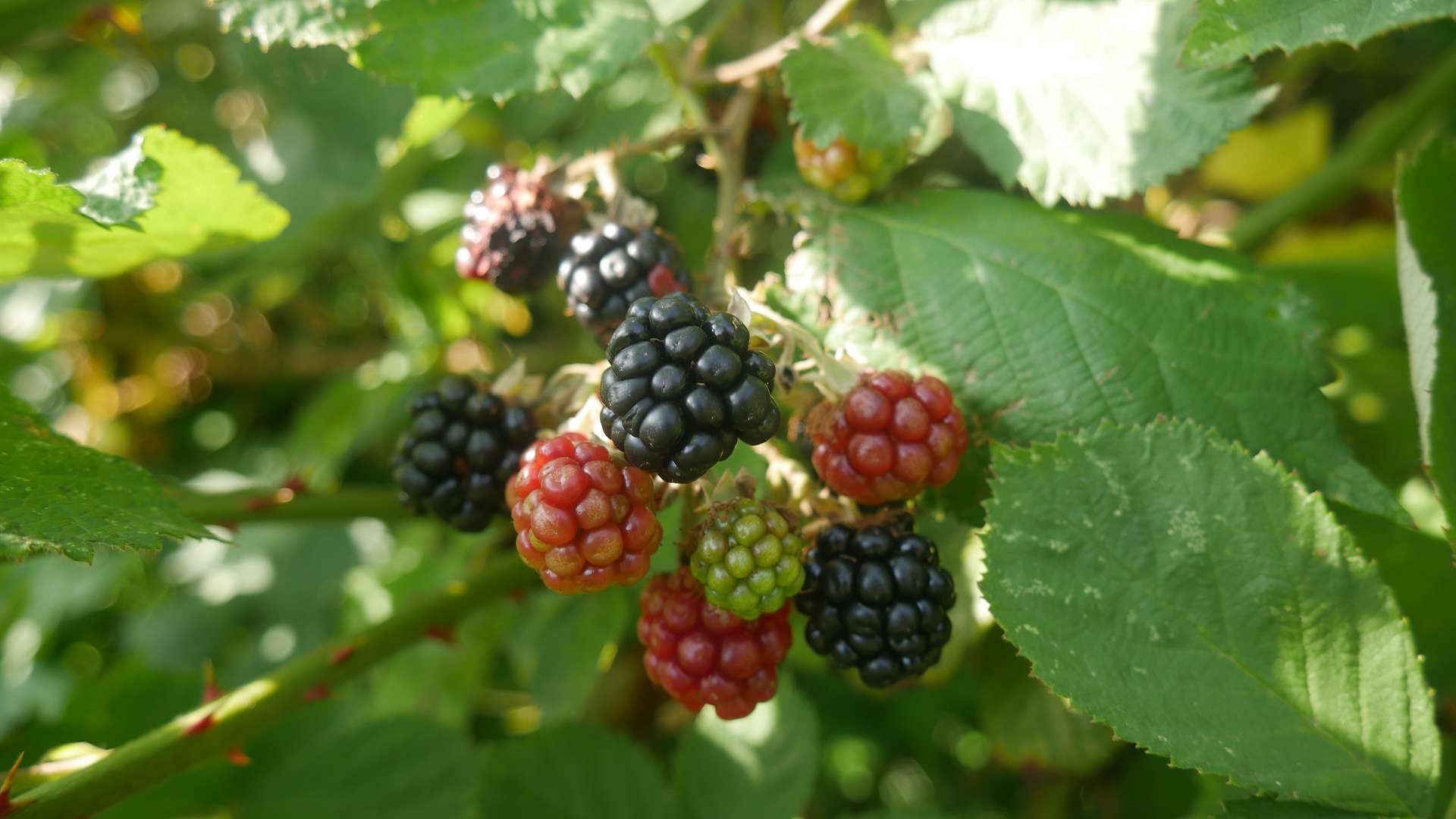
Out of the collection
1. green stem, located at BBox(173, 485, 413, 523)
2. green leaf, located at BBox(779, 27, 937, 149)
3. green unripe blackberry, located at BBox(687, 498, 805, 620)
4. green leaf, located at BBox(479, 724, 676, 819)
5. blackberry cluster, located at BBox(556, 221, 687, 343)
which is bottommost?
green leaf, located at BBox(479, 724, 676, 819)

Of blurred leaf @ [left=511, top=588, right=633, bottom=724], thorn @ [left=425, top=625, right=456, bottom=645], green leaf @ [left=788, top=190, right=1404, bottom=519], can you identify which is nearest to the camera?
green leaf @ [left=788, top=190, right=1404, bottom=519]

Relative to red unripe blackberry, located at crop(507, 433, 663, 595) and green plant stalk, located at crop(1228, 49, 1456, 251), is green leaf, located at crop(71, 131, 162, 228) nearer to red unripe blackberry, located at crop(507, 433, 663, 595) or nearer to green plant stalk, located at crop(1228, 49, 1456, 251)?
red unripe blackberry, located at crop(507, 433, 663, 595)

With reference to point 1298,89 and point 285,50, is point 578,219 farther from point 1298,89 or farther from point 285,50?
point 1298,89

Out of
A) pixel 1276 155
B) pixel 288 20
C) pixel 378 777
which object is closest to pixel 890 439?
pixel 288 20

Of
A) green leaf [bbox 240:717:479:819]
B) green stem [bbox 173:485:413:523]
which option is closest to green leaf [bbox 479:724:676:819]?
green leaf [bbox 240:717:479:819]

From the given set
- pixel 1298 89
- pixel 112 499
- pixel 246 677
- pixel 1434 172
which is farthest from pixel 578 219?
pixel 1298 89

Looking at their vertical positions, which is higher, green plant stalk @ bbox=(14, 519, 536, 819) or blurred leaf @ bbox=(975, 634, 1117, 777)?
green plant stalk @ bbox=(14, 519, 536, 819)

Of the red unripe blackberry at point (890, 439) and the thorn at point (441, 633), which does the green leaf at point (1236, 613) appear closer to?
the red unripe blackberry at point (890, 439)
